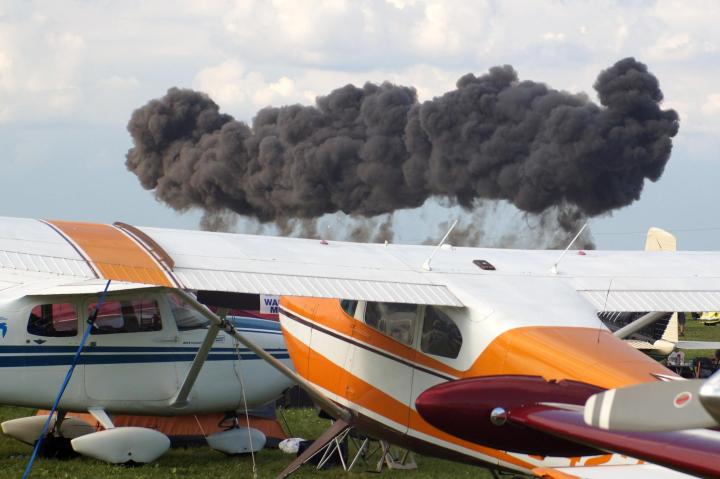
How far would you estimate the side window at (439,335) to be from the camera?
29.9 ft

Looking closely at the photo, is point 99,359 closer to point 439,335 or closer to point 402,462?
point 402,462

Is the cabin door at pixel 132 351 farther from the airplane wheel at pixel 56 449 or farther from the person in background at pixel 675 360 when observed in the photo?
the person in background at pixel 675 360

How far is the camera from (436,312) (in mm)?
9469

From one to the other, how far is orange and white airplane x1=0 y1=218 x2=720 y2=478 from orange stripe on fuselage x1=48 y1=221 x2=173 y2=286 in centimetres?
2

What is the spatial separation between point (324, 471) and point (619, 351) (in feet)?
16.5

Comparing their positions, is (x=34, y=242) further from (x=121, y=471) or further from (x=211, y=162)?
(x=211, y=162)

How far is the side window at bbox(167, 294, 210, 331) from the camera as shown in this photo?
12.6 m

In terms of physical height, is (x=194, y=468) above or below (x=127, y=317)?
below

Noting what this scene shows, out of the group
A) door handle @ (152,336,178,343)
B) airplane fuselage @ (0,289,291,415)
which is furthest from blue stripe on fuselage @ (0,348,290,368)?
door handle @ (152,336,178,343)

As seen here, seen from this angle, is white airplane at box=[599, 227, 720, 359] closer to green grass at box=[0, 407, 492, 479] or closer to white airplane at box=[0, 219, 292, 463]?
green grass at box=[0, 407, 492, 479]

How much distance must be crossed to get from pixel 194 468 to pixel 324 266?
3.51 meters

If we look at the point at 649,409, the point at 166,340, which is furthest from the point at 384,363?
the point at 649,409

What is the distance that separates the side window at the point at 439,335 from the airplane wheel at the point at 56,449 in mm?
5118

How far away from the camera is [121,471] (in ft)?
38.0
